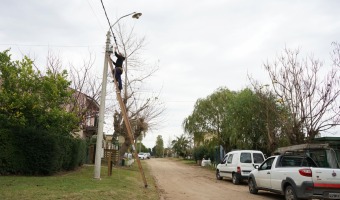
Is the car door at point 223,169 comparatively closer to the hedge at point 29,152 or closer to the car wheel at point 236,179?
the car wheel at point 236,179

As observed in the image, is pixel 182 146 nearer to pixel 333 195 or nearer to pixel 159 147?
pixel 159 147

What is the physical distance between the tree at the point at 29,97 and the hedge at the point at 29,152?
55 cm

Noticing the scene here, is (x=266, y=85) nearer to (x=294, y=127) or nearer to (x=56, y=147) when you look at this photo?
(x=294, y=127)

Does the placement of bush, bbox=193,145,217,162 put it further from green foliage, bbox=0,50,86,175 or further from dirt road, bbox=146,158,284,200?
green foliage, bbox=0,50,86,175

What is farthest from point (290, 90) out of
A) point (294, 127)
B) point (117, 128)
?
point (117, 128)

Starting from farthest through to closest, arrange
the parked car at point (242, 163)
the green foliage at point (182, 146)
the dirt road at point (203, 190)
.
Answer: the green foliage at point (182, 146), the parked car at point (242, 163), the dirt road at point (203, 190)

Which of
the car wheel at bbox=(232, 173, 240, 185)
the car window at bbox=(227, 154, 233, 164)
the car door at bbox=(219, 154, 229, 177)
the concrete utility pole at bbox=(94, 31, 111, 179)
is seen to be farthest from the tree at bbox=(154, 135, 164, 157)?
the concrete utility pole at bbox=(94, 31, 111, 179)

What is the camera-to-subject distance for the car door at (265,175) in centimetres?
1308

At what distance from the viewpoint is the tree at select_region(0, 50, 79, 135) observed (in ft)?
50.9

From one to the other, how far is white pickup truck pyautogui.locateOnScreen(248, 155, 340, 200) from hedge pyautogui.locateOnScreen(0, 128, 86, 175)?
9.32 m

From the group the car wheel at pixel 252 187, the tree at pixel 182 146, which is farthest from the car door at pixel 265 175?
the tree at pixel 182 146

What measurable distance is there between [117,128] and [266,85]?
1355 cm

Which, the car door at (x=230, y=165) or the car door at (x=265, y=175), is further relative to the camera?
the car door at (x=230, y=165)

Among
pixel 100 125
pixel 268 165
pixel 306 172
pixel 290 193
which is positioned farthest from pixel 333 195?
pixel 100 125
